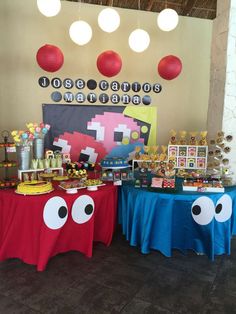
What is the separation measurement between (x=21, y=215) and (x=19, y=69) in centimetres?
215

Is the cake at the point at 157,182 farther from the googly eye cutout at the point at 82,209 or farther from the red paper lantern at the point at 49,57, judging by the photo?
the red paper lantern at the point at 49,57

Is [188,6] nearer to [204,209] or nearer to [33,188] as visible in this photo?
[204,209]

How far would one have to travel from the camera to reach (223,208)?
2.56 meters

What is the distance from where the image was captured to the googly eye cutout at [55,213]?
90.0 inches

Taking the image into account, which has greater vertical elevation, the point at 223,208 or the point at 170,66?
the point at 170,66

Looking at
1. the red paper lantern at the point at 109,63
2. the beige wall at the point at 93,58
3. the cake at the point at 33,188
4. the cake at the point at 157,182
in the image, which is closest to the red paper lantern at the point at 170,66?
the red paper lantern at the point at 109,63

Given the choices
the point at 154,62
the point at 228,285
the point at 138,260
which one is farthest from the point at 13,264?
the point at 154,62

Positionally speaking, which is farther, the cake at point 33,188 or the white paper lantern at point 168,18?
the white paper lantern at point 168,18

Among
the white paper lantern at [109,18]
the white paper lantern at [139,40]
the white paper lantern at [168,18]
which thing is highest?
the white paper lantern at [168,18]

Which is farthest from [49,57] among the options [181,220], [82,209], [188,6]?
[188,6]

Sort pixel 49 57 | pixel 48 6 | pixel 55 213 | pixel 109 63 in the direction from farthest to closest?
1. pixel 109 63
2. pixel 49 57
3. pixel 48 6
4. pixel 55 213

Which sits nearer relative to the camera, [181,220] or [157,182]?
[181,220]

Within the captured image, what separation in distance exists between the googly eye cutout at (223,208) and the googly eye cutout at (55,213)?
1503 millimetres

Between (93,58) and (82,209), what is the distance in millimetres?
2382
